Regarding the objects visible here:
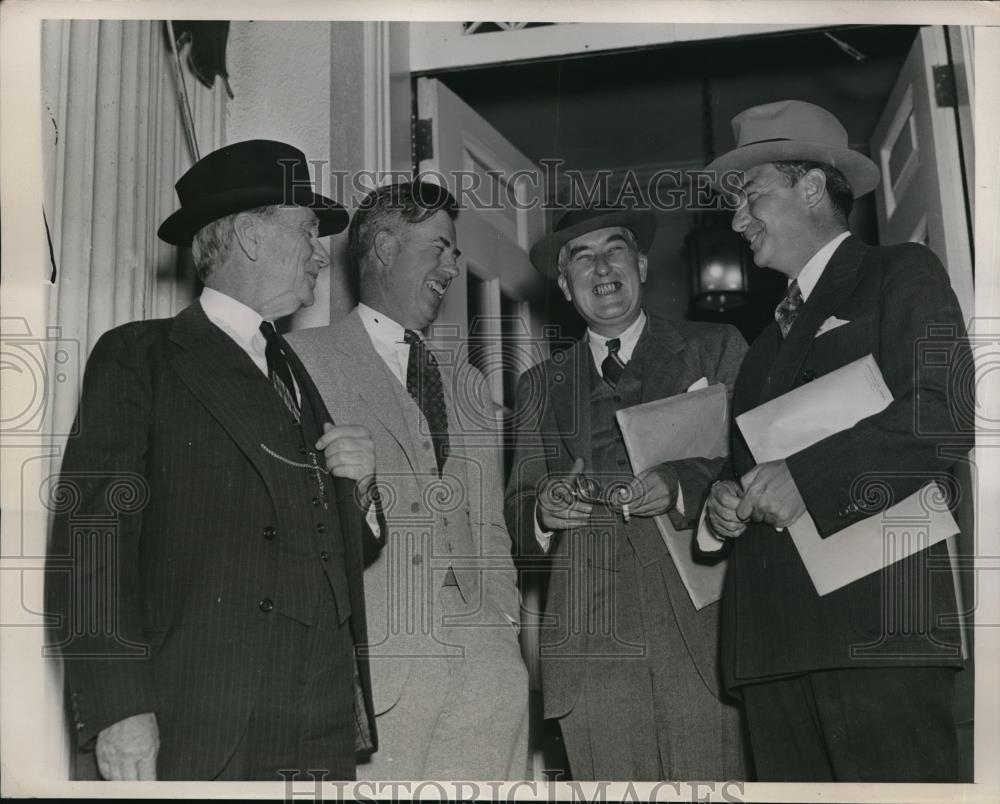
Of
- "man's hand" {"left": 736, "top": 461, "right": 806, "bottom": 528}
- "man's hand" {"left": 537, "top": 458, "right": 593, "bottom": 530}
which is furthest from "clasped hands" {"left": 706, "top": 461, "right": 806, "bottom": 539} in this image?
"man's hand" {"left": 537, "top": 458, "right": 593, "bottom": 530}

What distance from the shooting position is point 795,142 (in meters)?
2.55

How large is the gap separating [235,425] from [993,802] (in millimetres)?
1589

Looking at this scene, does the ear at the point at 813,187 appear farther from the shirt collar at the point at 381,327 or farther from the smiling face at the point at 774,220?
the shirt collar at the point at 381,327

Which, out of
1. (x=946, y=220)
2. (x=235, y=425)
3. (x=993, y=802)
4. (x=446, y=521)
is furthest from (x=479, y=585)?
(x=946, y=220)

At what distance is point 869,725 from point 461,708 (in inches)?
30.0

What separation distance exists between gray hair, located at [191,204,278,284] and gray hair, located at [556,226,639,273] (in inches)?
24.9

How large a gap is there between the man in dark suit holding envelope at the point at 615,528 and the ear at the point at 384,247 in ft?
1.22

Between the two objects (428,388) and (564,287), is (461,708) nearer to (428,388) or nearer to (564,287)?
(428,388)

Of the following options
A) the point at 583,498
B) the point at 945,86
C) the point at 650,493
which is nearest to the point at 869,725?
the point at 650,493

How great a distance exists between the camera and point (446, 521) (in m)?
2.45

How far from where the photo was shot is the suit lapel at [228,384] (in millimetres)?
2264

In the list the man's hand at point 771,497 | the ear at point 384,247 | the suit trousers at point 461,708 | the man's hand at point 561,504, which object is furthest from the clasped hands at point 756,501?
the ear at point 384,247

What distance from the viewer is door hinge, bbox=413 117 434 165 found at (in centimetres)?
292

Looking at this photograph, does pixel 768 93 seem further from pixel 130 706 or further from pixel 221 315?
pixel 130 706
